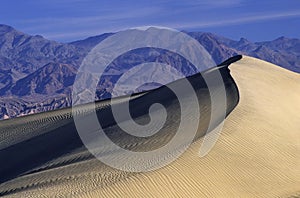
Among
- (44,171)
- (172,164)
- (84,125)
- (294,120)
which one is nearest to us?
(172,164)

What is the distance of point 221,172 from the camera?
69.0ft

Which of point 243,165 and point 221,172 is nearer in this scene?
point 221,172

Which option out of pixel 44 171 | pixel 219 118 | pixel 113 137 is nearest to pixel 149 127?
pixel 113 137

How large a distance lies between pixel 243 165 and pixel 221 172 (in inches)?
47.8

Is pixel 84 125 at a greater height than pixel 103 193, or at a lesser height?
lesser

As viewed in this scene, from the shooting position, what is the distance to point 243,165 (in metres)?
21.8

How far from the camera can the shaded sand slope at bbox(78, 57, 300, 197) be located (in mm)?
19734

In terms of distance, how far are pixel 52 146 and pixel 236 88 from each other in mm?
10783

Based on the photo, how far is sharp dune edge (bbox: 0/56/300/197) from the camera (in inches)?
779

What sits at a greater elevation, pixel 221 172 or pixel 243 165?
pixel 221 172

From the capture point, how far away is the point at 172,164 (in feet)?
70.2

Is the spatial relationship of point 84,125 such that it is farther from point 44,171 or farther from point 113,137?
point 44,171

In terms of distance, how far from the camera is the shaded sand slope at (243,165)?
19734mm

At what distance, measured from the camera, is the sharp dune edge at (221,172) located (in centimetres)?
1978
